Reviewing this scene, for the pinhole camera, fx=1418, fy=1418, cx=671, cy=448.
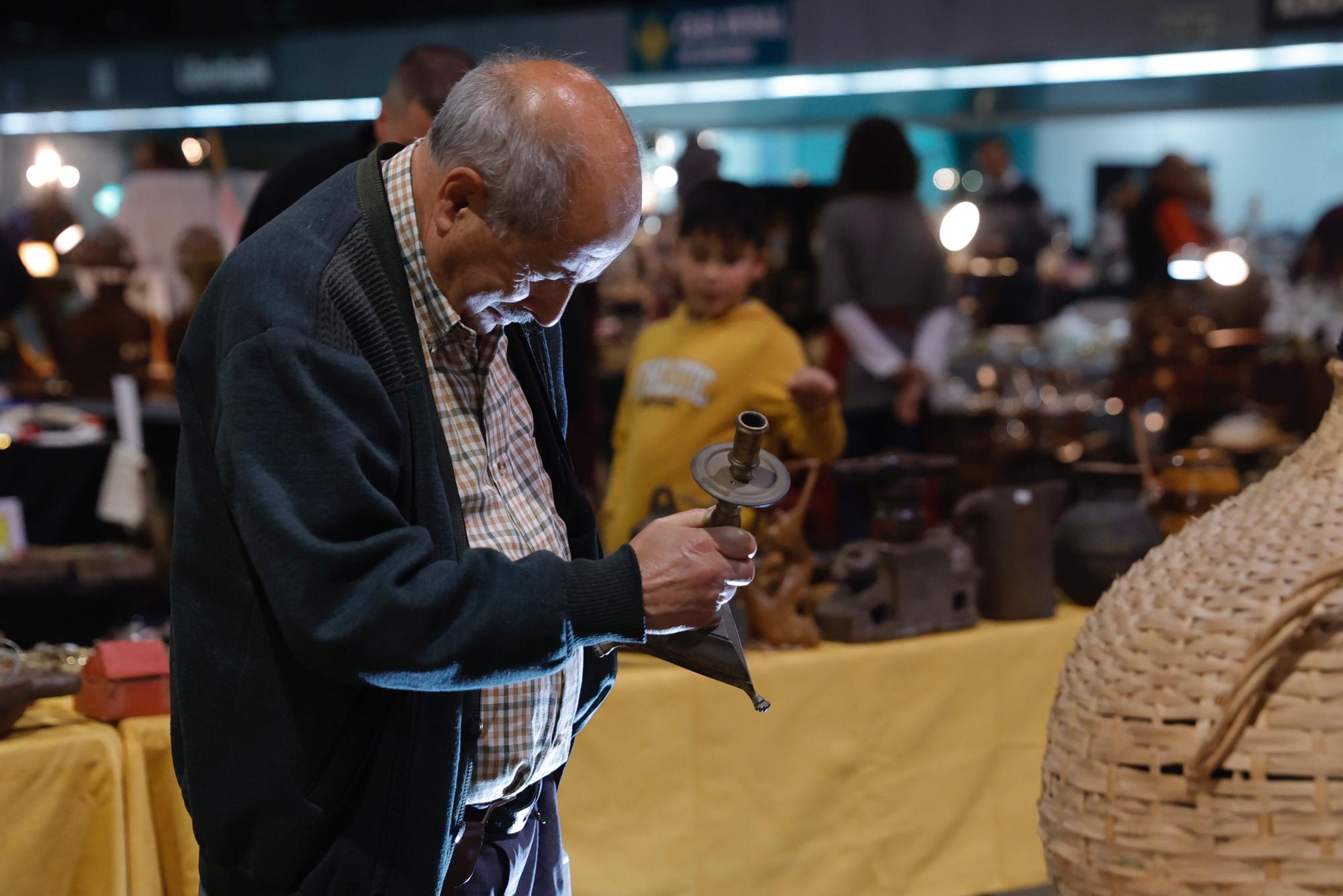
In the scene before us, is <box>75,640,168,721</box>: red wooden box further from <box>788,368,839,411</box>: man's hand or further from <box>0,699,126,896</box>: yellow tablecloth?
<box>788,368,839,411</box>: man's hand

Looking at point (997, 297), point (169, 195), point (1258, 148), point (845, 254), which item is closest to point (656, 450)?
point (845, 254)

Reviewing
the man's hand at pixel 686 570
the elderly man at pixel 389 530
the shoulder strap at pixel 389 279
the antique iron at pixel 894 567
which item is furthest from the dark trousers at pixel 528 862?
the antique iron at pixel 894 567

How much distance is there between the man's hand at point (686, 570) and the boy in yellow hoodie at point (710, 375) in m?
1.38

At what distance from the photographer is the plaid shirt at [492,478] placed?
137 cm

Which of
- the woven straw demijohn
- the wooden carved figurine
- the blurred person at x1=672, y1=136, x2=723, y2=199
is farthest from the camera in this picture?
the blurred person at x1=672, y1=136, x2=723, y2=199

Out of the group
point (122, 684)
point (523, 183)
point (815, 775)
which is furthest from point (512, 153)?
point (815, 775)

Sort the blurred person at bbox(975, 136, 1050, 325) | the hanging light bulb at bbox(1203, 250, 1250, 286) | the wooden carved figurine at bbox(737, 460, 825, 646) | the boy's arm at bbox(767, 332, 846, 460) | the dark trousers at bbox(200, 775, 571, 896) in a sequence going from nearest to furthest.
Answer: the dark trousers at bbox(200, 775, 571, 896) < the wooden carved figurine at bbox(737, 460, 825, 646) < the boy's arm at bbox(767, 332, 846, 460) < the hanging light bulb at bbox(1203, 250, 1250, 286) < the blurred person at bbox(975, 136, 1050, 325)

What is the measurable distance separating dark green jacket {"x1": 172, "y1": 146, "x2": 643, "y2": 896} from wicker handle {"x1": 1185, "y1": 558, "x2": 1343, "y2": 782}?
1.79 feet

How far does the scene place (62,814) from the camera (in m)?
1.99

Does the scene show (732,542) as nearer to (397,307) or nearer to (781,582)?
(397,307)

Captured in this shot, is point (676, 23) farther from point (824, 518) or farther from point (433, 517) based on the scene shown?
point (433, 517)

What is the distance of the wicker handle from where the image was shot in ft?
4.21

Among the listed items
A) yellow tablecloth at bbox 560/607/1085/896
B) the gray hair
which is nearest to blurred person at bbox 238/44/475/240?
yellow tablecloth at bbox 560/607/1085/896

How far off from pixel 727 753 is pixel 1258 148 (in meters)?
8.49
